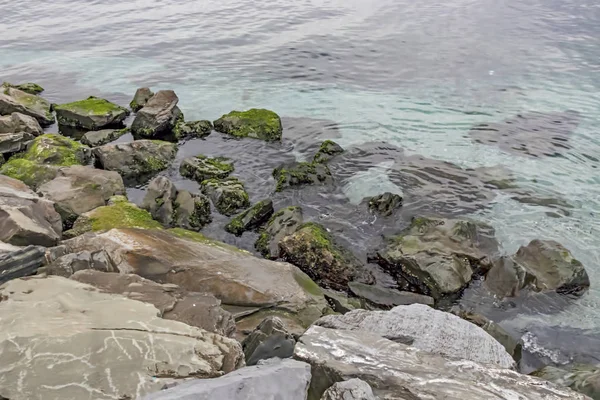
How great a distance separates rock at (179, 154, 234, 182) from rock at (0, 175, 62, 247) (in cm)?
500

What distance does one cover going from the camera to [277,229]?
1307 centimetres

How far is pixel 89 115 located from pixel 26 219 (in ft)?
39.0

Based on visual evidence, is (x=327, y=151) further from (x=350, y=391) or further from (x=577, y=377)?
(x=350, y=391)

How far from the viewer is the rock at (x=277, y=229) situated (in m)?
12.5

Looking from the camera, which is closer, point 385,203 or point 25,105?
point 385,203

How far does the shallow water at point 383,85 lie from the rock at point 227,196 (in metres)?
0.85

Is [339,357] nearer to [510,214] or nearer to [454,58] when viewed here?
[510,214]

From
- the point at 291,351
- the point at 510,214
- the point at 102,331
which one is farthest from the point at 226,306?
the point at 510,214

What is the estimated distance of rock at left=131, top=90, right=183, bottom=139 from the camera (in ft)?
65.4

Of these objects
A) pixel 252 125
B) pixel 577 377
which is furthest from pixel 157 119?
pixel 577 377

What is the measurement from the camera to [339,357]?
6.39 metres

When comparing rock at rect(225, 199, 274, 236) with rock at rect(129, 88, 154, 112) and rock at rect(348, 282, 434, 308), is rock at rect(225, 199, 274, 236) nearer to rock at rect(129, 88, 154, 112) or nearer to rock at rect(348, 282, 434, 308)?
rock at rect(348, 282, 434, 308)

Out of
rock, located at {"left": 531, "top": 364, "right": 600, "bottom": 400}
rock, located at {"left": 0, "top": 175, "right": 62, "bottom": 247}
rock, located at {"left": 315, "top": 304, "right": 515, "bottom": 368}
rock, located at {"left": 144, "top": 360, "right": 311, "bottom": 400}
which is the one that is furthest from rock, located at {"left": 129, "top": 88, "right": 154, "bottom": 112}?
rock, located at {"left": 531, "top": 364, "right": 600, "bottom": 400}

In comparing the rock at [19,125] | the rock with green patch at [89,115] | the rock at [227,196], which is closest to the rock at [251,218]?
the rock at [227,196]
